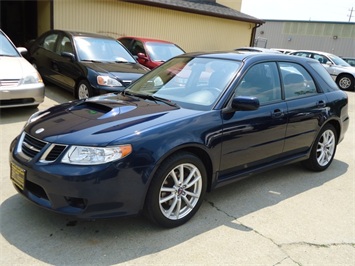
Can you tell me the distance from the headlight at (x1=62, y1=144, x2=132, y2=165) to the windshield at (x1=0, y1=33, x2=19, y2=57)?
15.4 feet

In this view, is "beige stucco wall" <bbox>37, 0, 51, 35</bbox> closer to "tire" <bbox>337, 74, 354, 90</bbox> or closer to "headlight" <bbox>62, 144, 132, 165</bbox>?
"headlight" <bbox>62, 144, 132, 165</bbox>

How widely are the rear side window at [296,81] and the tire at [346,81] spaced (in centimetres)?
1236

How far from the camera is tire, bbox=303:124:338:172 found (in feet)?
15.3

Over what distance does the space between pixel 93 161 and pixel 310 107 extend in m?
2.85

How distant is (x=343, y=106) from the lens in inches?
193

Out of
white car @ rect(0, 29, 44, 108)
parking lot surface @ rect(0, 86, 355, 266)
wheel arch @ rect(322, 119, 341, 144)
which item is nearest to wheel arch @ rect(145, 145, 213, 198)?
parking lot surface @ rect(0, 86, 355, 266)

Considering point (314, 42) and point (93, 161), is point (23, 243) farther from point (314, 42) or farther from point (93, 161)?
point (314, 42)

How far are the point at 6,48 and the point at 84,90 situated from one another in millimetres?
1593

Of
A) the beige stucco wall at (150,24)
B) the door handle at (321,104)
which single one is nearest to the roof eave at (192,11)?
the beige stucco wall at (150,24)

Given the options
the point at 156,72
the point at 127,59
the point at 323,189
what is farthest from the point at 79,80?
the point at 323,189

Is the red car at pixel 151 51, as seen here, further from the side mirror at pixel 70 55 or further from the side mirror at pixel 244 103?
the side mirror at pixel 244 103

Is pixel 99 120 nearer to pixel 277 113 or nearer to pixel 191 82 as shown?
pixel 191 82

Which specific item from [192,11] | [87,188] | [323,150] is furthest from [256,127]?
[192,11]

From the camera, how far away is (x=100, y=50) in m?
7.69
